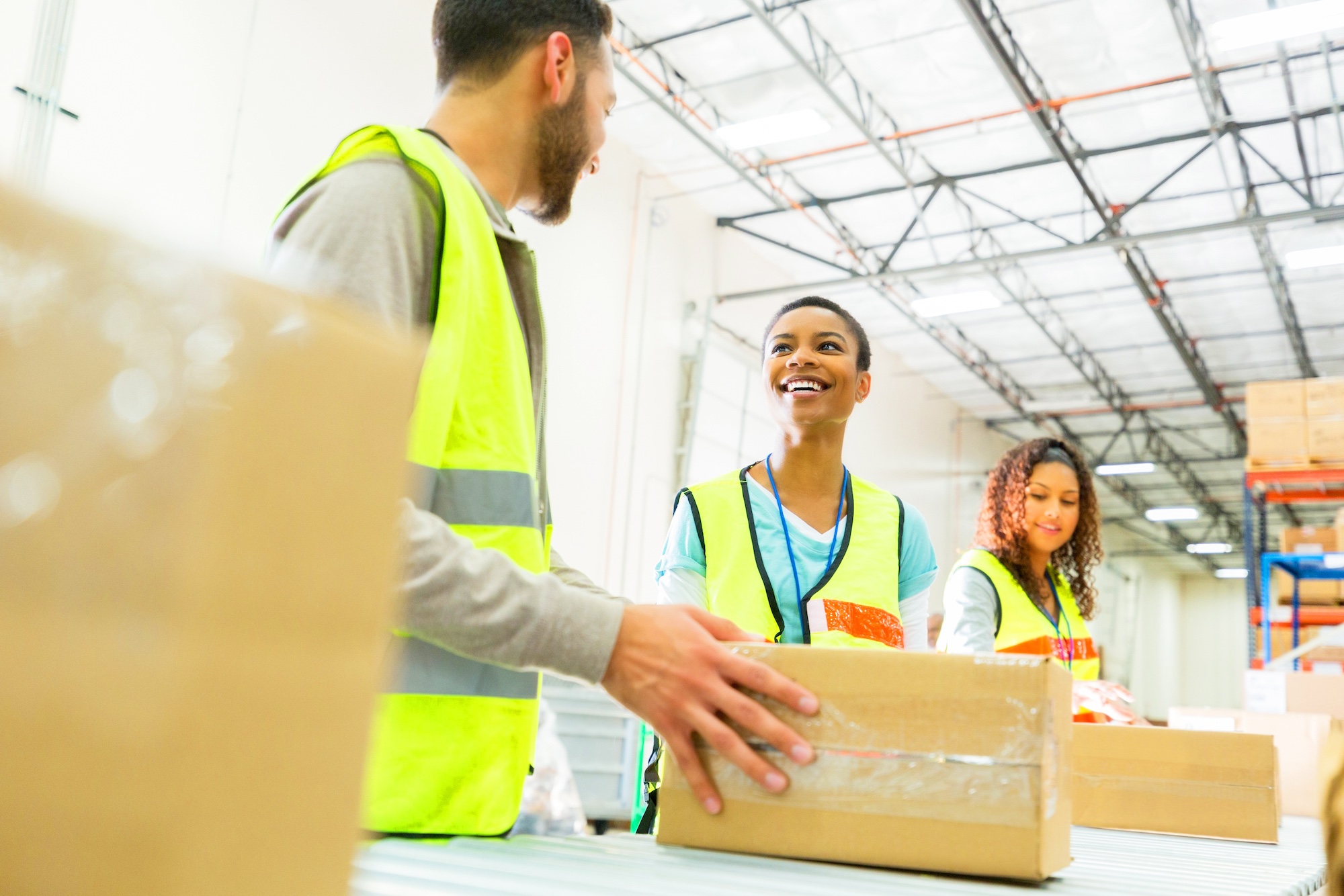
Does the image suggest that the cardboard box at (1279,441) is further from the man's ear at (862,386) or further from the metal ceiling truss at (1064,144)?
the man's ear at (862,386)

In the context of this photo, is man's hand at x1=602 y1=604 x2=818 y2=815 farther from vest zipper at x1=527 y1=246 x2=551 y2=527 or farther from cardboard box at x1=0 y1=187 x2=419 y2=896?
cardboard box at x1=0 y1=187 x2=419 y2=896

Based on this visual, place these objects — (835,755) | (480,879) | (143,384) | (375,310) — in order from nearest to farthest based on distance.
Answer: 1. (143,384)
2. (480,879)
3. (375,310)
4. (835,755)

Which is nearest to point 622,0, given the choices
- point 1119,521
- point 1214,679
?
point 1119,521

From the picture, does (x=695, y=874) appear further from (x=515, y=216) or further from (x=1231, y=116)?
(x=1231, y=116)

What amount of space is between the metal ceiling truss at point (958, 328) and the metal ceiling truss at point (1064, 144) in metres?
1.12

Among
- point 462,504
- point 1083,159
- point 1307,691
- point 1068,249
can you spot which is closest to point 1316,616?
point 1068,249

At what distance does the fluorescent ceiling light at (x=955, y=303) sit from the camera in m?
11.2

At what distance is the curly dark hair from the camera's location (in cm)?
335

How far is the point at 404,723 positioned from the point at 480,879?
282 millimetres

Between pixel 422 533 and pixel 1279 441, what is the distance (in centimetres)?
937

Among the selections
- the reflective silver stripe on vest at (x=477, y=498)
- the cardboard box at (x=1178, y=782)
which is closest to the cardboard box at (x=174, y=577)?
the reflective silver stripe on vest at (x=477, y=498)

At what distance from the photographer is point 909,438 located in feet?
48.8

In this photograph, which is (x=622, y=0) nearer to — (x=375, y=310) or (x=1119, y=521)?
(x=375, y=310)

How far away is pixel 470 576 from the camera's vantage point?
972 millimetres
